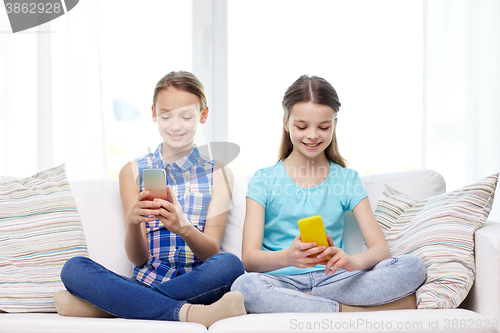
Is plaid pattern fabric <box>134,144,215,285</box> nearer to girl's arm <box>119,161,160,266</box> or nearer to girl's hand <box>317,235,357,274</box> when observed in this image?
girl's arm <box>119,161,160,266</box>

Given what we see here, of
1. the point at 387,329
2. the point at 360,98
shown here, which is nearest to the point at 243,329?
the point at 387,329

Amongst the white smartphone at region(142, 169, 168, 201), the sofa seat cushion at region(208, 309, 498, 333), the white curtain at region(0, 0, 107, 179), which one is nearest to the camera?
the sofa seat cushion at region(208, 309, 498, 333)

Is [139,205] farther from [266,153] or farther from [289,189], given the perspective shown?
A: [266,153]

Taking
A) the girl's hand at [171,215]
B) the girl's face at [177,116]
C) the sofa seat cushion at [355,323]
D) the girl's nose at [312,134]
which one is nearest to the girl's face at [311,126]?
the girl's nose at [312,134]

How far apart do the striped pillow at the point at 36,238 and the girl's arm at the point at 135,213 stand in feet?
0.55

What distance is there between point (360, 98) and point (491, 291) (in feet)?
4.75

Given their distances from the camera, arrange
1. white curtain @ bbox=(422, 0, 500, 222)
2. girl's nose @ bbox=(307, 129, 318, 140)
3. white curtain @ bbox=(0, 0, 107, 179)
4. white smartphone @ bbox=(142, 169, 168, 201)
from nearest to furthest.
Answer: white smartphone @ bbox=(142, 169, 168, 201) → girl's nose @ bbox=(307, 129, 318, 140) → white curtain @ bbox=(0, 0, 107, 179) → white curtain @ bbox=(422, 0, 500, 222)

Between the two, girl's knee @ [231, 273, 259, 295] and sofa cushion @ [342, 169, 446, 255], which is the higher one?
sofa cushion @ [342, 169, 446, 255]

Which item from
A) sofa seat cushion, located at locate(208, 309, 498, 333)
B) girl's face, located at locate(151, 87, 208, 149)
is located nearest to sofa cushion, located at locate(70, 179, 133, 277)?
girl's face, located at locate(151, 87, 208, 149)

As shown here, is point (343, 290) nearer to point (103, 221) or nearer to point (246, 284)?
point (246, 284)

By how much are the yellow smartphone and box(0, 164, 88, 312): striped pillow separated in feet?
2.46

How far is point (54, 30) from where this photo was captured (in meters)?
2.28

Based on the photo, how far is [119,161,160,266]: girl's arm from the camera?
127 centimetres

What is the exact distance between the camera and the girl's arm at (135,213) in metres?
1.27
